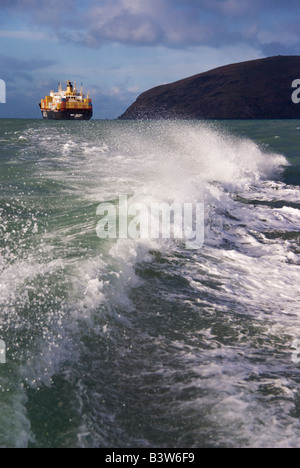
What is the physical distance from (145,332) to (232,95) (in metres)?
97.0

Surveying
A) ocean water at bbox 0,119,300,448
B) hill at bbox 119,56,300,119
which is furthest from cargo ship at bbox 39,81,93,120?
ocean water at bbox 0,119,300,448

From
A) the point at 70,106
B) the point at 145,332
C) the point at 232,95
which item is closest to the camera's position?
the point at 145,332

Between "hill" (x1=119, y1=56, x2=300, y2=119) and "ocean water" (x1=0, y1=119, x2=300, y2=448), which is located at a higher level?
"hill" (x1=119, y1=56, x2=300, y2=119)

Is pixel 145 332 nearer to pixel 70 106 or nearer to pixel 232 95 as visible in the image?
pixel 70 106

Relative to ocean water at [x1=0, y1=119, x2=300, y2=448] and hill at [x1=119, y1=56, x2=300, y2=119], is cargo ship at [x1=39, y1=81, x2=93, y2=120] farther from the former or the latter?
ocean water at [x1=0, y1=119, x2=300, y2=448]

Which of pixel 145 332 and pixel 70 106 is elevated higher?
pixel 70 106

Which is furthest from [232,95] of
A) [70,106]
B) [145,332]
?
[145,332]

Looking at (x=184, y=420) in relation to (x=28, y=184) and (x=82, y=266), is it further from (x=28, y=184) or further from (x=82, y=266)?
(x=28, y=184)

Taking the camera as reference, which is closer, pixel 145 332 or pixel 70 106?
pixel 145 332

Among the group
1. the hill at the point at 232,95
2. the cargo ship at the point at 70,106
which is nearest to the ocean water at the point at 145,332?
the cargo ship at the point at 70,106

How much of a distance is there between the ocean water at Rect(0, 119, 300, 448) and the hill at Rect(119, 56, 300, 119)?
8562 centimetres

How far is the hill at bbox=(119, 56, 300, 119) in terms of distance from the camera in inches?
3479

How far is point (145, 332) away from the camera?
3604 mm

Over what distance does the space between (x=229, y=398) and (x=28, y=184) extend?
8056 millimetres
